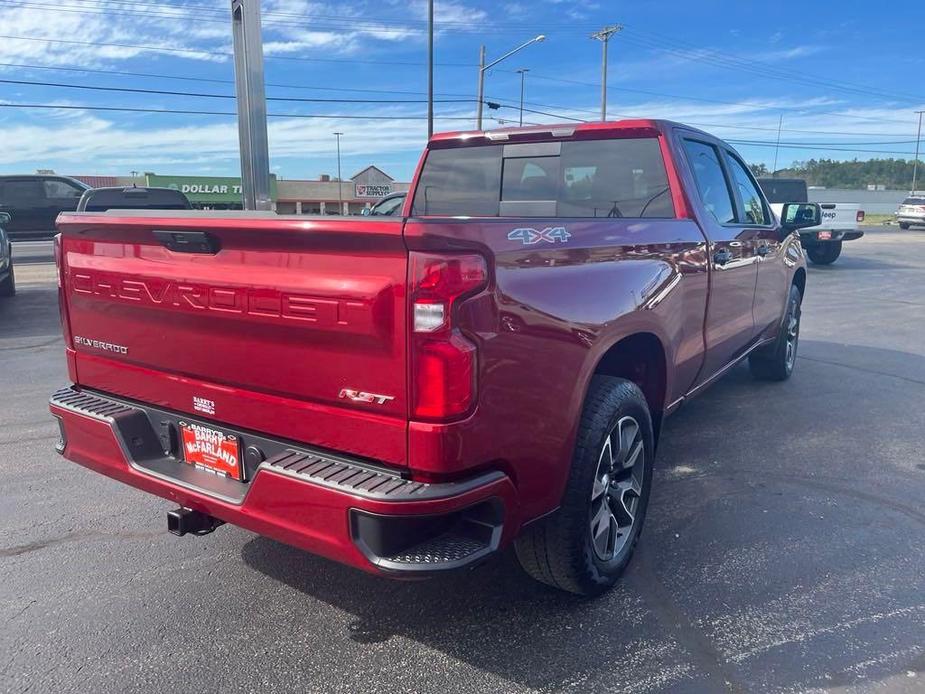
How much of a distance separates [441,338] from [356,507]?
573mm

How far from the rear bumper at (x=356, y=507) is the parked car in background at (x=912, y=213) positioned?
40975 mm

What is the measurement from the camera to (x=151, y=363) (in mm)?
2916

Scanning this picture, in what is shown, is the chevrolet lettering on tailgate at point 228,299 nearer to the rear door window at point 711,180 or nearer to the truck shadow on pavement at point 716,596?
A: the truck shadow on pavement at point 716,596

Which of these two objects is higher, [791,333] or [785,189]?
[785,189]

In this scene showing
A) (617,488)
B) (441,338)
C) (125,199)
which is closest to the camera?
(441,338)

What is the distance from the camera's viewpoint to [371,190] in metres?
66.3

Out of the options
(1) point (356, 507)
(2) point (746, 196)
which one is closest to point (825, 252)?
(2) point (746, 196)

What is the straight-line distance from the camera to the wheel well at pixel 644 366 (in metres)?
3.34

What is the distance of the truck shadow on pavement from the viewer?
2.65 m

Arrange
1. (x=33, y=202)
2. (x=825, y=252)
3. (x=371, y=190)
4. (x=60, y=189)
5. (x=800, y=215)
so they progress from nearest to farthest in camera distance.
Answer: (x=800, y=215) < (x=825, y=252) < (x=33, y=202) < (x=60, y=189) < (x=371, y=190)

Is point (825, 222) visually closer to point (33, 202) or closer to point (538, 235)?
point (538, 235)

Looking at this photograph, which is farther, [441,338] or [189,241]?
[189,241]

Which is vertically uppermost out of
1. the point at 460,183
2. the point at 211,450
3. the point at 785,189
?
the point at 460,183

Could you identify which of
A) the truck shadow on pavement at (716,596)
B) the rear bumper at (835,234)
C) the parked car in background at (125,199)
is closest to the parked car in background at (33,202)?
the parked car in background at (125,199)
